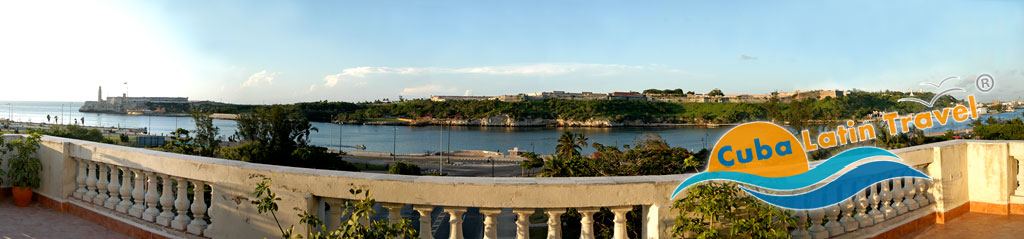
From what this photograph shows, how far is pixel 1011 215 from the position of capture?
4.91 metres

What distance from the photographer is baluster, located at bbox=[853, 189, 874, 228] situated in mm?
3738

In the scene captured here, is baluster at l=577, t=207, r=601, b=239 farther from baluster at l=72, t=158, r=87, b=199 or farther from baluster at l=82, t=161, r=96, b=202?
baluster at l=72, t=158, r=87, b=199

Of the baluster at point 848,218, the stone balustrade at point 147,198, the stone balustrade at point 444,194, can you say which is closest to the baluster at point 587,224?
the stone balustrade at point 444,194

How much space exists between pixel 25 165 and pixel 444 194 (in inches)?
187

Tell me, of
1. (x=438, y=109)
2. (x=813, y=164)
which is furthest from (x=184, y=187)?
(x=438, y=109)

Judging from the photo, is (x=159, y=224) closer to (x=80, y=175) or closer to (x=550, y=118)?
(x=80, y=175)

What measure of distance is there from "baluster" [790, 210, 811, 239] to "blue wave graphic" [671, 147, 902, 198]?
16 centimetres

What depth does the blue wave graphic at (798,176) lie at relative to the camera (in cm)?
284

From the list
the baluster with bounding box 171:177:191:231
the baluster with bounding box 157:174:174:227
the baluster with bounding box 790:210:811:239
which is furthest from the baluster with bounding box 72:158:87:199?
the baluster with bounding box 790:210:811:239

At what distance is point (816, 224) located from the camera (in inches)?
132

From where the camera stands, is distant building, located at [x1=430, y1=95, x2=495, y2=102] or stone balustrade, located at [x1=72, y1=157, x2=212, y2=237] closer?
stone balustrade, located at [x1=72, y1=157, x2=212, y2=237]

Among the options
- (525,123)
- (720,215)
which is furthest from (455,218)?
(525,123)

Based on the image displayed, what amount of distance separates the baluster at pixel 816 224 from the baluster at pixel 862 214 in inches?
23.0

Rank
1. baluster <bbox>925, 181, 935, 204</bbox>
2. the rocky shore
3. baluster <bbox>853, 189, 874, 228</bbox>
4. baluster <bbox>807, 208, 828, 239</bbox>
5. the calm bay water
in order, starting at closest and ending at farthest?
1. baluster <bbox>807, 208, 828, 239</bbox>
2. baluster <bbox>853, 189, 874, 228</bbox>
3. baluster <bbox>925, 181, 935, 204</bbox>
4. the calm bay water
5. the rocky shore
